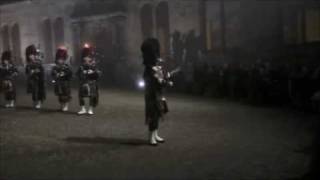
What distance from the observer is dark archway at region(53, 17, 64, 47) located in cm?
2958

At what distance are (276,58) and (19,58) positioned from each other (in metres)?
19.1

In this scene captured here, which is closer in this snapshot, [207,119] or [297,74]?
[207,119]

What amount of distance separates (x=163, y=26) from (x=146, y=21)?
110 cm

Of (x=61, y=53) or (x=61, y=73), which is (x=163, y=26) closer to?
(x=61, y=53)

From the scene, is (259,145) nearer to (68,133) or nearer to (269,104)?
(68,133)

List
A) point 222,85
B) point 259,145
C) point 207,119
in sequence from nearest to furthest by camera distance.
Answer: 1. point 259,145
2. point 207,119
3. point 222,85

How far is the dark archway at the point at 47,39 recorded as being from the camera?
99.7 feet

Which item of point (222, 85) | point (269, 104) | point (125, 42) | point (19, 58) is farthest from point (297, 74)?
point (19, 58)

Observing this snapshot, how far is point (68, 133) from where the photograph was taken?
11.9 meters

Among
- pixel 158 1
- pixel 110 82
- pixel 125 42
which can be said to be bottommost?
pixel 110 82

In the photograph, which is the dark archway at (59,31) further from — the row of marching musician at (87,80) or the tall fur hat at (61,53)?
the tall fur hat at (61,53)

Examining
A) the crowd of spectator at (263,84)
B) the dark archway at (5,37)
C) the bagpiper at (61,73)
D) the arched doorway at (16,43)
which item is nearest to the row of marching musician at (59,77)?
the bagpiper at (61,73)

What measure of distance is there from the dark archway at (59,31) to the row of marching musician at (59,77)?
12341mm

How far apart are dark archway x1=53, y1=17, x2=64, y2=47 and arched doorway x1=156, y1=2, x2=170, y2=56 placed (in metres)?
7.45
